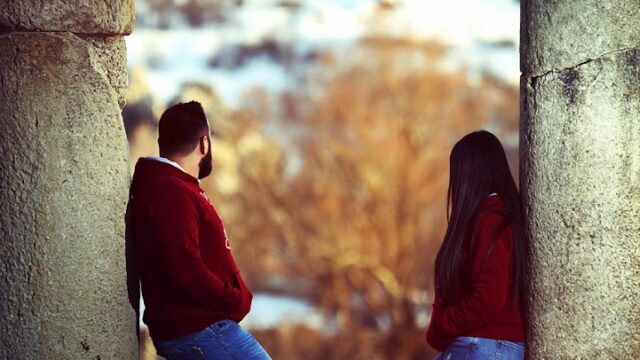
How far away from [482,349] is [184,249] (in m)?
1.19

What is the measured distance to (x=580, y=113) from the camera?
4.03 metres

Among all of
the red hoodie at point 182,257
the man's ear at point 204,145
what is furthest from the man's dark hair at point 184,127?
the red hoodie at point 182,257

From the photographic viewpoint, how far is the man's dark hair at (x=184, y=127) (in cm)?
416

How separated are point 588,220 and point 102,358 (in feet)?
6.65

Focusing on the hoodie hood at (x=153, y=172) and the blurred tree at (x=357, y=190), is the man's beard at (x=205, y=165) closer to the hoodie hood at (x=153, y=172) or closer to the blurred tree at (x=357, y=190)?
the hoodie hood at (x=153, y=172)

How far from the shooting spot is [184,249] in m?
3.90

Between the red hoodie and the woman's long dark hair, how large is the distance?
832 millimetres

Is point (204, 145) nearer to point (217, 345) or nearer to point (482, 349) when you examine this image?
point (217, 345)

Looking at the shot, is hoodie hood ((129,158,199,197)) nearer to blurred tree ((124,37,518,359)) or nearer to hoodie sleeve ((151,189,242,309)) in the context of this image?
hoodie sleeve ((151,189,242,309))

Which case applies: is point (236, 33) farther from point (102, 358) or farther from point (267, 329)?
point (102, 358)

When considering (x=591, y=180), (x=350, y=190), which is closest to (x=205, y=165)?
(x=591, y=180)

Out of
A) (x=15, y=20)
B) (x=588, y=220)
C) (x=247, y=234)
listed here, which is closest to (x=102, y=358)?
(x=15, y=20)

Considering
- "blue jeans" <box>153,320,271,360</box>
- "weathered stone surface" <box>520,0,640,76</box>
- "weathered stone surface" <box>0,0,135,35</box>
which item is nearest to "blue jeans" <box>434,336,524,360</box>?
"blue jeans" <box>153,320,271,360</box>

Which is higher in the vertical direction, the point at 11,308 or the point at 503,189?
Result: the point at 503,189
